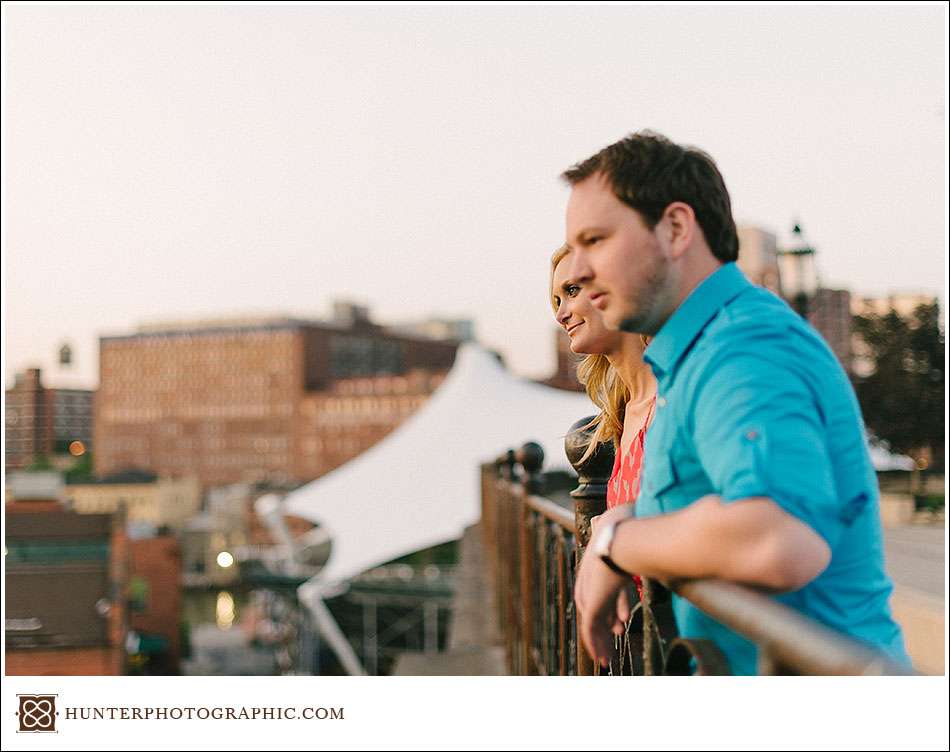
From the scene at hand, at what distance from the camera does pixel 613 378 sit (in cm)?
178

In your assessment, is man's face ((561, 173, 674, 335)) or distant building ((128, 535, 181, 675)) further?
distant building ((128, 535, 181, 675))

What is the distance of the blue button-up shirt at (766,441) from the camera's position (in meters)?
0.88

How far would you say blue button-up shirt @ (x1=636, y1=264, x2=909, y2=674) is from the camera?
34.8 inches

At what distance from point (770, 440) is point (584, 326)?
2.52 ft

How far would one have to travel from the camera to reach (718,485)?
92cm

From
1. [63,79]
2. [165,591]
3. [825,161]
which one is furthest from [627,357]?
[165,591]

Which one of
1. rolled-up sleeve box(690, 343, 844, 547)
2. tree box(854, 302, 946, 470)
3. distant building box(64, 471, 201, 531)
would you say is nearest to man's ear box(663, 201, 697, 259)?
rolled-up sleeve box(690, 343, 844, 547)

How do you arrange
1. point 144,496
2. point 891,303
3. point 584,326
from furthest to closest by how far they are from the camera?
point 144,496
point 891,303
point 584,326

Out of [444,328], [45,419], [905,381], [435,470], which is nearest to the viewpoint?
[905,381]

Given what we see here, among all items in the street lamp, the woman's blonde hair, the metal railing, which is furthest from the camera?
the street lamp

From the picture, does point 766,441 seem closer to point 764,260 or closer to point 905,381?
point 764,260

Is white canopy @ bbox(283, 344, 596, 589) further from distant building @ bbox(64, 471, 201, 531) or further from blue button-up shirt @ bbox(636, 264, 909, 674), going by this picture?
distant building @ bbox(64, 471, 201, 531)

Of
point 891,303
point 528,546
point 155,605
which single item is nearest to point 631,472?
point 528,546

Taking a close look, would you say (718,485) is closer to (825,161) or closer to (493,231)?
(825,161)
